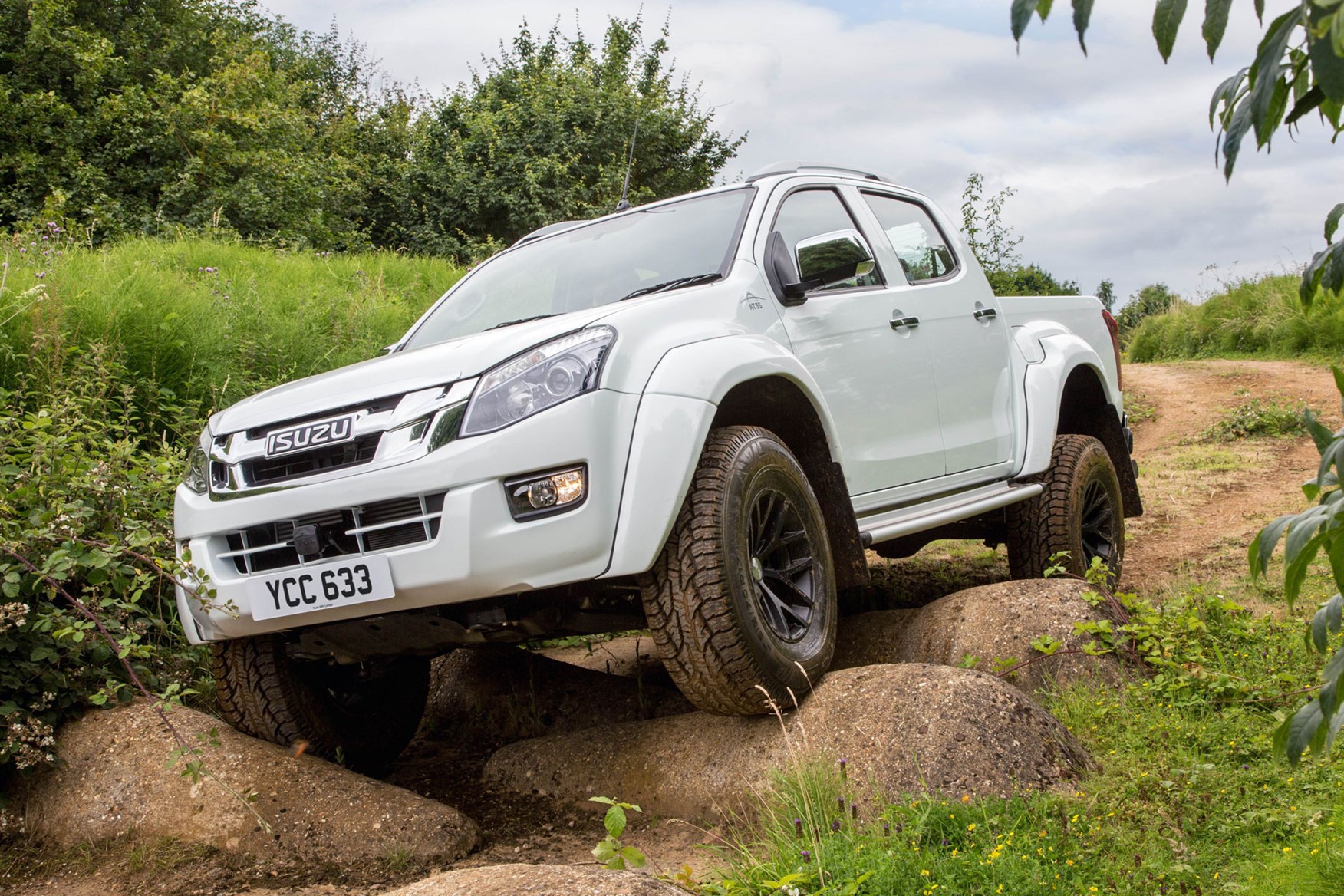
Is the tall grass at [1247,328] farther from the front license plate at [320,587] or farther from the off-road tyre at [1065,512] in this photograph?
the front license plate at [320,587]

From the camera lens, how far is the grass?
8.37 feet

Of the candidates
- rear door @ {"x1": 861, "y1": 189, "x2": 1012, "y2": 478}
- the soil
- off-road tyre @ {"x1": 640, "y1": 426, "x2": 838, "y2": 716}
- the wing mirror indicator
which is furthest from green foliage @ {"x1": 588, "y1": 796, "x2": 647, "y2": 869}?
rear door @ {"x1": 861, "y1": 189, "x2": 1012, "y2": 478}

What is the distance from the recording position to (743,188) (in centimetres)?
434

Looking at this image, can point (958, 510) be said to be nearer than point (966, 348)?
Yes

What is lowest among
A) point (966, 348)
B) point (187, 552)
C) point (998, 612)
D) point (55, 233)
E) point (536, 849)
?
point (536, 849)

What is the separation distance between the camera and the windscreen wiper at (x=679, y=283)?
3.79m

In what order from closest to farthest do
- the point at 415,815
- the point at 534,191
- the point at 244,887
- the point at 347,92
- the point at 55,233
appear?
the point at 244,887 → the point at 415,815 → the point at 55,233 → the point at 534,191 → the point at 347,92

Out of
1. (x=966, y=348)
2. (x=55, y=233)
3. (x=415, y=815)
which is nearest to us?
(x=415, y=815)

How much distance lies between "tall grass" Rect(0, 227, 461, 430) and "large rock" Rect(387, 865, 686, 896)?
12.8ft

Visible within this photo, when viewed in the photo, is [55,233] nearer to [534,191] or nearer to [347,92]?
[534,191]

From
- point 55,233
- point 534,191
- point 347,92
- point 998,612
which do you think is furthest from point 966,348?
point 347,92

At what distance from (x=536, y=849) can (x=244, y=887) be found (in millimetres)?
813

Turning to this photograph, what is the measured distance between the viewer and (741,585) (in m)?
3.13

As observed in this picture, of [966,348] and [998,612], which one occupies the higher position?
[966,348]
